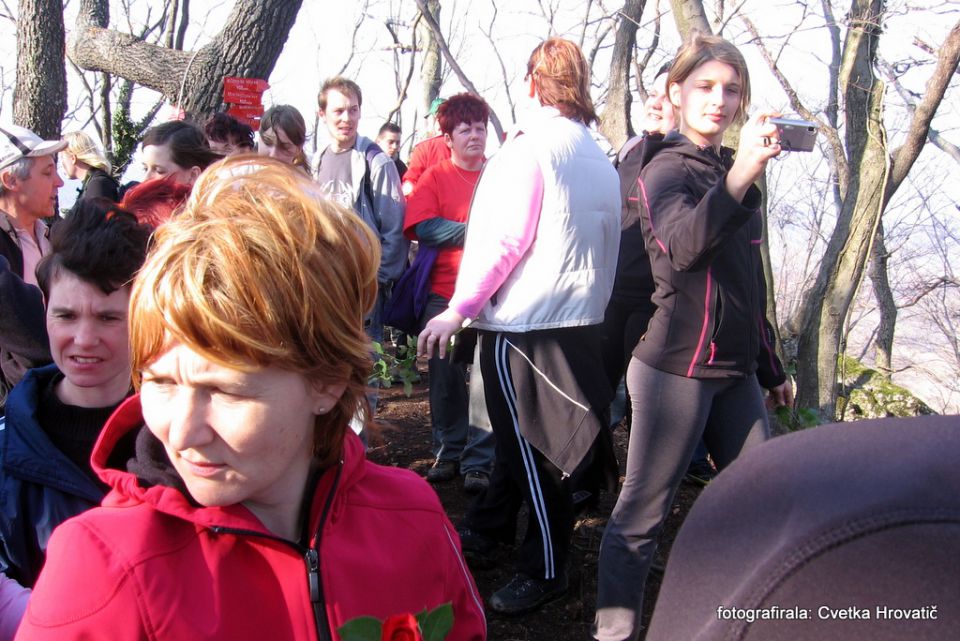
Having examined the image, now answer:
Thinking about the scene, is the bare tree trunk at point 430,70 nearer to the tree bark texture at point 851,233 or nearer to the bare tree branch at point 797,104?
the bare tree branch at point 797,104

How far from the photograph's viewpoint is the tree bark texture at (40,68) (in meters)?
6.76

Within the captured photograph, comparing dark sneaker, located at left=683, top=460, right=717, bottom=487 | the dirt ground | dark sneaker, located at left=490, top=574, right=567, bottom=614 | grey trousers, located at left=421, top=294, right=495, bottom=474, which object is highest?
grey trousers, located at left=421, top=294, right=495, bottom=474

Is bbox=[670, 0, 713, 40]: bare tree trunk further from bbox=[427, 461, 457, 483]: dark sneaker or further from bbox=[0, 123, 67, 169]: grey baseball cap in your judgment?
bbox=[0, 123, 67, 169]: grey baseball cap

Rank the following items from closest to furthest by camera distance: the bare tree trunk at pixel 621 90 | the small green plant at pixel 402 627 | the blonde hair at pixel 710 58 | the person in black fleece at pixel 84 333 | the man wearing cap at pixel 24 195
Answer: the small green plant at pixel 402 627, the person in black fleece at pixel 84 333, the blonde hair at pixel 710 58, the man wearing cap at pixel 24 195, the bare tree trunk at pixel 621 90

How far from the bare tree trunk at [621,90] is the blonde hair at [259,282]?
19.2ft

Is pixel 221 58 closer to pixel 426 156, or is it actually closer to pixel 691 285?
pixel 426 156

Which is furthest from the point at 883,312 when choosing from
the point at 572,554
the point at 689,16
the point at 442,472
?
the point at 572,554

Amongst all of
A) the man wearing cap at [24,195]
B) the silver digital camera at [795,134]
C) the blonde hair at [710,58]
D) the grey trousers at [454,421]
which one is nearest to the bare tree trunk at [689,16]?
the grey trousers at [454,421]

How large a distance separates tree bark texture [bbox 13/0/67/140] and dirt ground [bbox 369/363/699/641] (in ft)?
13.6

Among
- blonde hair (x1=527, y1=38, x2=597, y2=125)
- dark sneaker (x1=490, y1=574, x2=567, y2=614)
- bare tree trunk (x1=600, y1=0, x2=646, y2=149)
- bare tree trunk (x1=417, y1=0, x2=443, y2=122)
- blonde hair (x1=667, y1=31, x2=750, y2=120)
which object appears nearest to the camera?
blonde hair (x1=667, y1=31, x2=750, y2=120)

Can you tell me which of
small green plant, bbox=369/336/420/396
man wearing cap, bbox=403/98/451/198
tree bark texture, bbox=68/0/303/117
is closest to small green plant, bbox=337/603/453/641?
small green plant, bbox=369/336/420/396

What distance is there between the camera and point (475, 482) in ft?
13.0

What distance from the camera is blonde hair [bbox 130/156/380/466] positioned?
113 centimetres

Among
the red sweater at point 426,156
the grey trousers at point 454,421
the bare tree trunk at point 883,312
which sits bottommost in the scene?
the bare tree trunk at point 883,312
